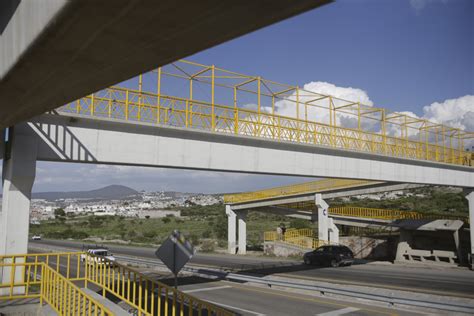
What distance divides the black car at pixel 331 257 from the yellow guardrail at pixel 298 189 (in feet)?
30.2

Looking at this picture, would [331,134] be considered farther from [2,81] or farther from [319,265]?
[2,81]

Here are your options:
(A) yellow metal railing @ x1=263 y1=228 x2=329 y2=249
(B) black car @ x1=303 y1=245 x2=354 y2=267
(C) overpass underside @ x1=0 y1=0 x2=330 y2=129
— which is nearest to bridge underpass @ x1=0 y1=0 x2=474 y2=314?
(C) overpass underside @ x1=0 y1=0 x2=330 y2=129

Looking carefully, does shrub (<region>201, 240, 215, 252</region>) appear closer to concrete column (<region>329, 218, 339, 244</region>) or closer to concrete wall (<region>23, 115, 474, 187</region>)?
concrete column (<region>329, 218, 339, 244</region>)

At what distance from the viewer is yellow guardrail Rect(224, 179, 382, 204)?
128 feet

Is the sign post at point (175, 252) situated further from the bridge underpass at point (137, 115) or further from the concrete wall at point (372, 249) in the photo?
the concrete wall at point (372, 249)

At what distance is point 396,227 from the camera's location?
38.4m

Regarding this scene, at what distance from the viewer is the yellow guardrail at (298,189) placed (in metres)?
39.0

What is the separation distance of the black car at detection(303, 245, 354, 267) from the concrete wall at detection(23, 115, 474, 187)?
8.15 meters

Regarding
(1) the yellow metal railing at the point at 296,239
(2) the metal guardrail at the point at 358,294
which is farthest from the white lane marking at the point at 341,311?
(1) the yellow metal railing at the point at 296,239

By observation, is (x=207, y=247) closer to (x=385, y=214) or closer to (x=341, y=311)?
A: (x=385, y=214)

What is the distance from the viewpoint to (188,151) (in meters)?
16.0

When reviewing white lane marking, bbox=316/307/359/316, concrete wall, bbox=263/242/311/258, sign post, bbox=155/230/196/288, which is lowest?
concrete wall, bbox=263/242/311/258

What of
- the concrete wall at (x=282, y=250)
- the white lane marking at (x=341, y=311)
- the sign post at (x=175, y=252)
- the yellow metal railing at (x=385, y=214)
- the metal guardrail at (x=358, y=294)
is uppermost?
the yellow metal railing at (x=385, y=214)

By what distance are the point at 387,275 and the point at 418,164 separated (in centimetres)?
730
